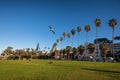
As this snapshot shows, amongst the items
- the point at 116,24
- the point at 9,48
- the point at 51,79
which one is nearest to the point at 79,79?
the point at 51,79

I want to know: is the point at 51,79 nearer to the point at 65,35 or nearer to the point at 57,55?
the point at 65,35

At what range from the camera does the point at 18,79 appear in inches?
777

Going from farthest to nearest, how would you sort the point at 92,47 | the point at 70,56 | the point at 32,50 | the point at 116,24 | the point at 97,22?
1. the point at 32,50
2. the point at 70,56
3. the point at 92,47
4. the point at 97,22
5. the point at 116,24

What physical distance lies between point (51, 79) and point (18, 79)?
145 inches

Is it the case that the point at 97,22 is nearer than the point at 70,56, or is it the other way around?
the point at 97,22

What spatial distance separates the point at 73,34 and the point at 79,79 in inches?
5127

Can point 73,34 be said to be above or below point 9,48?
above

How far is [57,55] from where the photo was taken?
616 feet

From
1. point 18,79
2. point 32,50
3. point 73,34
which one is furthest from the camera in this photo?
point 32,50

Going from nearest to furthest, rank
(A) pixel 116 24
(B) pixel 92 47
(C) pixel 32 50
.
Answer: (A) pixel 116 24 → (B) pixel 92 47 → (C) pixel 32 50

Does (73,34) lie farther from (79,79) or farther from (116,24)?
(79,79)

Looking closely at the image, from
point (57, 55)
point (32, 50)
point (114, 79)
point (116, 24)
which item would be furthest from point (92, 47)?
point (114, 79)

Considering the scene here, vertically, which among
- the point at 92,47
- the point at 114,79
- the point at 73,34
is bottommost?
the point at 114,79

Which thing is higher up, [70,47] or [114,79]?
[70,47]
